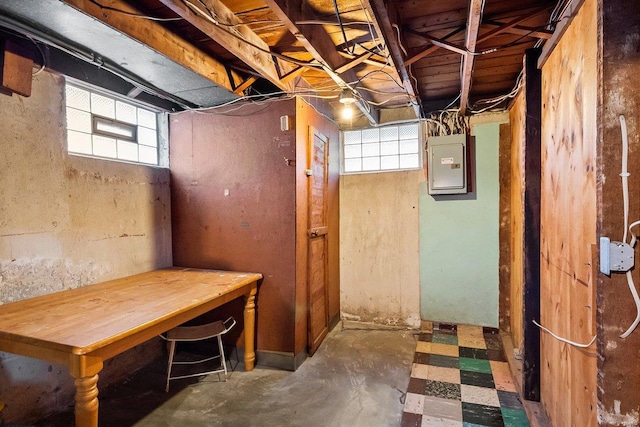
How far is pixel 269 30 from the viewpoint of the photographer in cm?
199

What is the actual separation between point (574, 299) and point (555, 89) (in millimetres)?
1055

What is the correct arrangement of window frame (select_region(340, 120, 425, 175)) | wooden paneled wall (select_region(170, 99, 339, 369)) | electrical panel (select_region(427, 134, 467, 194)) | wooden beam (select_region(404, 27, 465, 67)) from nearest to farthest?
wooden beam (select_region(404, 27, 465, 67)) < wooden paneled wall (select_region(170, 99, 339, 369)) < electrical panel (select_region(427, 134, 467, 194)) < window frame (select_region(340, 120, 425, 175))

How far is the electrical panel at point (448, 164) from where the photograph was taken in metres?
3.09

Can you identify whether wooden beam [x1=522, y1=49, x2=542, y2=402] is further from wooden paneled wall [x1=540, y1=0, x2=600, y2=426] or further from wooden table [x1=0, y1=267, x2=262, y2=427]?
wooden table [x1=0, y1=267, x2=262, y2=427]

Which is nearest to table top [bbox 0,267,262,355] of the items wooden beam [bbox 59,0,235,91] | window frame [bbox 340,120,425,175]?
wooden beam [bbox 59,0,235,91]

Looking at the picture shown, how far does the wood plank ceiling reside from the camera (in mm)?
1594

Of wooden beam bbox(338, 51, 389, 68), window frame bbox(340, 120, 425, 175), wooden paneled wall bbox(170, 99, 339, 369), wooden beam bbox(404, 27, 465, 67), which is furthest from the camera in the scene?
window frame bbox(340, 120, 425, 175)

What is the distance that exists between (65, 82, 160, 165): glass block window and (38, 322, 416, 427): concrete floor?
1.71 m

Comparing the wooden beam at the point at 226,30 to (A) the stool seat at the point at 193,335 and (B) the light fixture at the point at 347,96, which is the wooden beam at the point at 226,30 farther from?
(A) the stool seat at the point at 193,335

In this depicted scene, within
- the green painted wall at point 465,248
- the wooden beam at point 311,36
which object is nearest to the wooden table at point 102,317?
the wooden beam at point 311,36

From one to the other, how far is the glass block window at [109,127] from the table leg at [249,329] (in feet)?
4.84

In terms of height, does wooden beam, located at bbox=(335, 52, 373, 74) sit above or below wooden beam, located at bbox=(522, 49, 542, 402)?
above

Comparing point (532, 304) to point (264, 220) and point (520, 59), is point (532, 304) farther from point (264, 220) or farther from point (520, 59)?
point (264, 220)

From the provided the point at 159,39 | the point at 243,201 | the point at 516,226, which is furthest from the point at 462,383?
the point at 159,39
